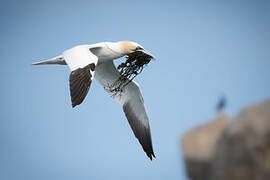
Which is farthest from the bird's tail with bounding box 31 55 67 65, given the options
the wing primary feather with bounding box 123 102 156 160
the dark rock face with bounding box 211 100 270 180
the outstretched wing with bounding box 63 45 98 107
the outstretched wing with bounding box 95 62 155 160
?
the dark rock face with bounding box 211 100 270 180

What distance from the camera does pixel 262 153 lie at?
17.9 meters

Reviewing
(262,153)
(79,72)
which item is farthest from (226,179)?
(79,72)

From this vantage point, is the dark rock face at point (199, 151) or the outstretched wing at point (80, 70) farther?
the dark rock face at point (199, 151)

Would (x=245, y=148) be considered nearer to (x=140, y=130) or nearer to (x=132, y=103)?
(x=140, y=130)

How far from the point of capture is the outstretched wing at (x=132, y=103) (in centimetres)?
1205

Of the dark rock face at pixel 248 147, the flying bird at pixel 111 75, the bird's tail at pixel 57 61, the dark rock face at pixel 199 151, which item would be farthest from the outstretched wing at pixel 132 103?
the dark rock face at pixel 199 151

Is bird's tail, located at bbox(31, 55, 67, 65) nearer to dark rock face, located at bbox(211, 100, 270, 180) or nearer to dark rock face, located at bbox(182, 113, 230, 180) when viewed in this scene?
dark rock face, located at bbox(211, 100, 270, 180)

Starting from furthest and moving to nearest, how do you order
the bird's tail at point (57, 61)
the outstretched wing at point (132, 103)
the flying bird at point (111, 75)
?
the outstretched wing at point (132, 103), the bird's tail at point (57, 61), the flying bird at point (111, 75)

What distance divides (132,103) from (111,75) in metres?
0.97

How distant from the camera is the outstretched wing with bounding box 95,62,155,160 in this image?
12047 mm

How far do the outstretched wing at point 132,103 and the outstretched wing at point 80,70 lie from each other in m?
1.81

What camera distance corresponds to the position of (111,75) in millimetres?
12047

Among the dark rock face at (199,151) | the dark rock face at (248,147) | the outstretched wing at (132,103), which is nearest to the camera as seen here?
the outstretched wing at (132,103)

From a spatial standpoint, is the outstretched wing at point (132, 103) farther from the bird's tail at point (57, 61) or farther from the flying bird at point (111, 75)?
the bird's tail at point (57, 61)
